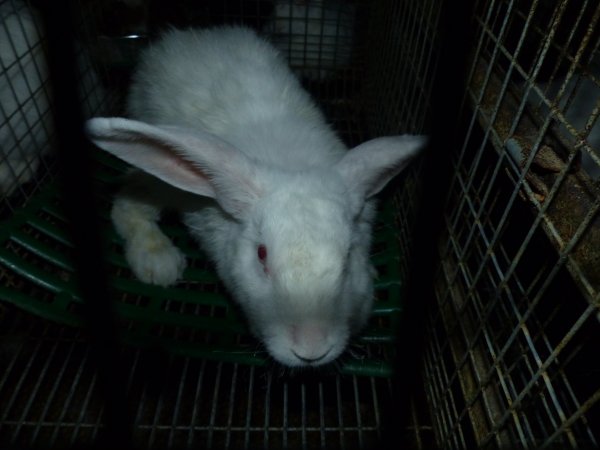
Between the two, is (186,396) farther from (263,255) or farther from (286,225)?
(286,225)

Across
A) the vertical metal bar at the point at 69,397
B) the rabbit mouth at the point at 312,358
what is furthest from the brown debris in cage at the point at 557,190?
the vertical metal bar at the point at 69,397

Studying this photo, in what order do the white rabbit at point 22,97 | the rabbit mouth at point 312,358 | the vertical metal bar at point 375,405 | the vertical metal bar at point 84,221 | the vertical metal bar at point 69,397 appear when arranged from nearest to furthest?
1. the vertical metal bar at point 84,221
2. the rabbit mouth at point 312,358
3. the vertical metal bar at point 69,397
4. the vertical metal bar at point 375,405
5. the white rabbit at point 22,97

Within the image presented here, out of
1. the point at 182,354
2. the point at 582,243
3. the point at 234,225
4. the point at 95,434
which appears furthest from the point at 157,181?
the point at 582,243

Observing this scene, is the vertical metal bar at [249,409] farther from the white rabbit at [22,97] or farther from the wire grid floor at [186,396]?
the white rabbit at [22,97]

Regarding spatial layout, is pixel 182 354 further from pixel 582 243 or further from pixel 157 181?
pixel 582 243

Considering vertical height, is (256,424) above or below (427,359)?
below

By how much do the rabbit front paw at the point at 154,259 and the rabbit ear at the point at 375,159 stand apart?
85 cm

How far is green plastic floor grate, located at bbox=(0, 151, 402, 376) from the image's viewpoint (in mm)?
1909

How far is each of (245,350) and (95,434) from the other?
1.91 ft

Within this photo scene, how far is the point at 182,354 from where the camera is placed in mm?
1836

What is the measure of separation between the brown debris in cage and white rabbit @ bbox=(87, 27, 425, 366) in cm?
39

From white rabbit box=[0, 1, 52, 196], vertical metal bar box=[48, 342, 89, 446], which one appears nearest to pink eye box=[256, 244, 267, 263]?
vertical metal bar box=[48, 342, 89, 446]

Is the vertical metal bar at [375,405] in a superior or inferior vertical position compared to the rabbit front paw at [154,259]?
inferior

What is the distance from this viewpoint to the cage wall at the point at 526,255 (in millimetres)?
1049
